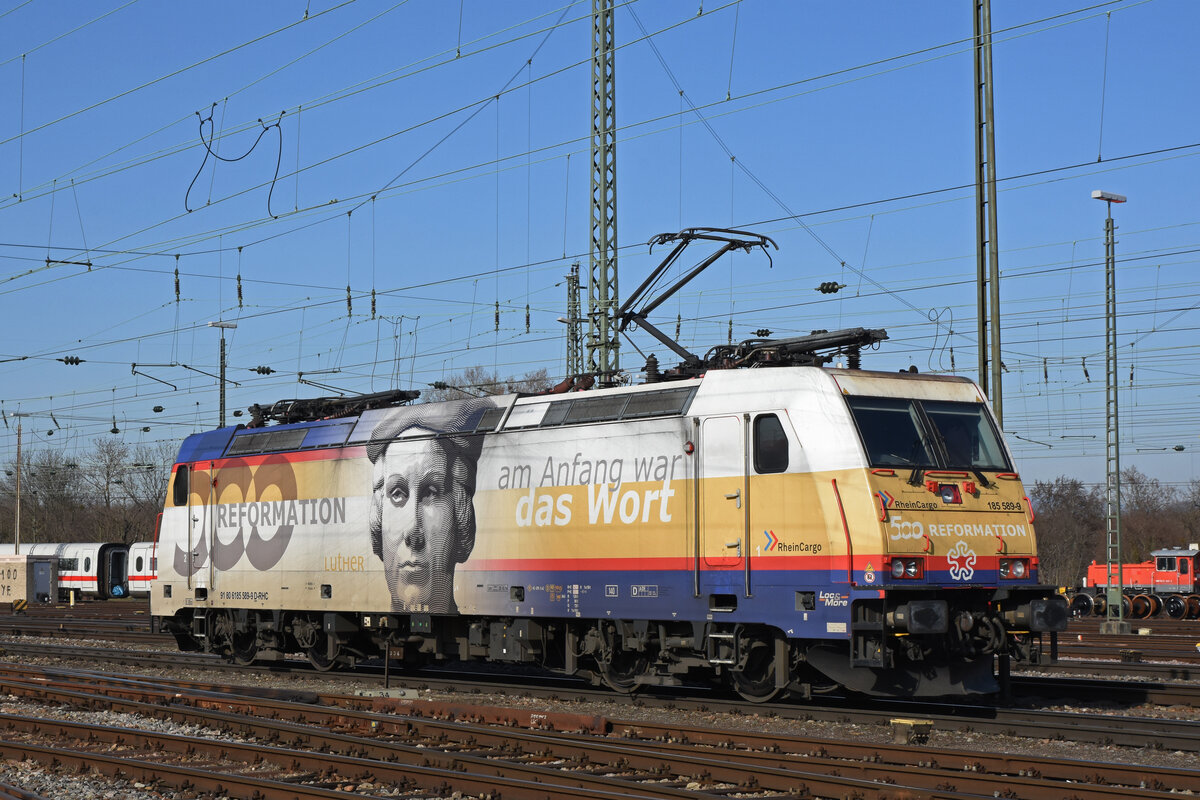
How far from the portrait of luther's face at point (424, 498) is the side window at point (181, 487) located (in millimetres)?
5755

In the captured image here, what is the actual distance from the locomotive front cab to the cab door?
1547 mm

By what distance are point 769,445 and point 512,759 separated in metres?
4.84

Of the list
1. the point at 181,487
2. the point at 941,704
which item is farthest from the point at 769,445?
the point at 181,487

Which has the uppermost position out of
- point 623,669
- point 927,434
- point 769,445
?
point 927,434

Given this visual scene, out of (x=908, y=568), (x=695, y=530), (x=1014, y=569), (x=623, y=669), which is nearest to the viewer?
(x=908, y=568)

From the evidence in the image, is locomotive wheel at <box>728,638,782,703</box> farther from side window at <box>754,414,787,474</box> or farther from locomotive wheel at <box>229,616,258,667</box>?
locomotive wheel at <box>229,616,258,667</box>

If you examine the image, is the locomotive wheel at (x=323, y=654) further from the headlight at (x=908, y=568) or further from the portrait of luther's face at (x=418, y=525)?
the headlight at (x=908, y=568)

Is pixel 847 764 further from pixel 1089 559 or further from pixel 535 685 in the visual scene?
pixel 1089 559

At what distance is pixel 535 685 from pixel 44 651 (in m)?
13.0

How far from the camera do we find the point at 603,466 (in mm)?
16719

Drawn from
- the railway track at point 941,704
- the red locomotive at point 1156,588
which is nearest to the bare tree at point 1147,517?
the red locomotive at point 1156,588

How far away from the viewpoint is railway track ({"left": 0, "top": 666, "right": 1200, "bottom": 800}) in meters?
10.5

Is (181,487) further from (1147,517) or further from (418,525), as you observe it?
(1147,517)

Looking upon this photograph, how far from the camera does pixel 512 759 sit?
12297 millimetres
